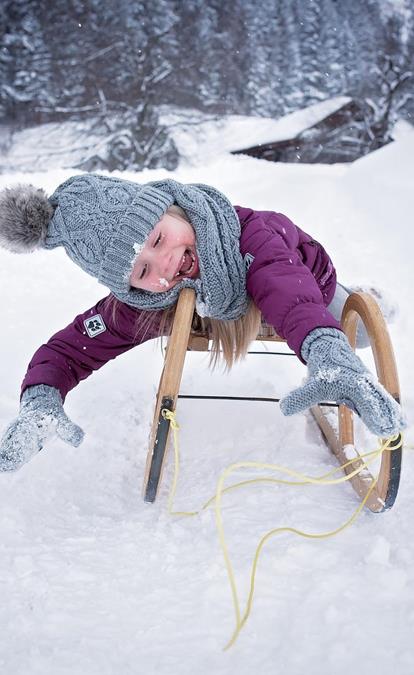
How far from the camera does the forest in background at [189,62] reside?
6.06 metres

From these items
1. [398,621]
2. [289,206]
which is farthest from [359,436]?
[289,206]

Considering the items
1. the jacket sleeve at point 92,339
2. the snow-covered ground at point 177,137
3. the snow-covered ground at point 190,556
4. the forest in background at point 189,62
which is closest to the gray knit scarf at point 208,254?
the jacket sleeve at point 92,339

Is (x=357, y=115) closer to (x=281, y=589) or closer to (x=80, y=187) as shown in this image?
(x=80, y=187)

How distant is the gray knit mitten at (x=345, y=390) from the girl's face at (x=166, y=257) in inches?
15.5

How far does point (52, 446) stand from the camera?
59.6 inches

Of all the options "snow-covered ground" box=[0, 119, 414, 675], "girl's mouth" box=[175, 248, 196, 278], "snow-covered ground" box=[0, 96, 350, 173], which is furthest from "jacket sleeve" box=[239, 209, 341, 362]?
"snow-covered ground" box=[0, 96, 350, 173]

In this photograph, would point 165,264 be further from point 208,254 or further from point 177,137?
point 177,137

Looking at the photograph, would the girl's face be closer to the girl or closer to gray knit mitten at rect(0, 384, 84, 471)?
the girl

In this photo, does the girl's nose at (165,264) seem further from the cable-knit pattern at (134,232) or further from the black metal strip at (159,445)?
the black metal strip at (159,445)

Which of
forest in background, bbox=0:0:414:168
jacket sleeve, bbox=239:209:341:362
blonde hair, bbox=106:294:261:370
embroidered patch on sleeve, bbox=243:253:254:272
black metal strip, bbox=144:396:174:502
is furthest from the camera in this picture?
forest in background, bbox=0:0:414:168

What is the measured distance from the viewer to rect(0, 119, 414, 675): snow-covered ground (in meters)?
0.79

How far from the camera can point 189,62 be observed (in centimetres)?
625

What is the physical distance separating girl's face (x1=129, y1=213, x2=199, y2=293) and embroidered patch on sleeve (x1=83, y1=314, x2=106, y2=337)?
237mm

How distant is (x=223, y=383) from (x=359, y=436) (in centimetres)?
62
